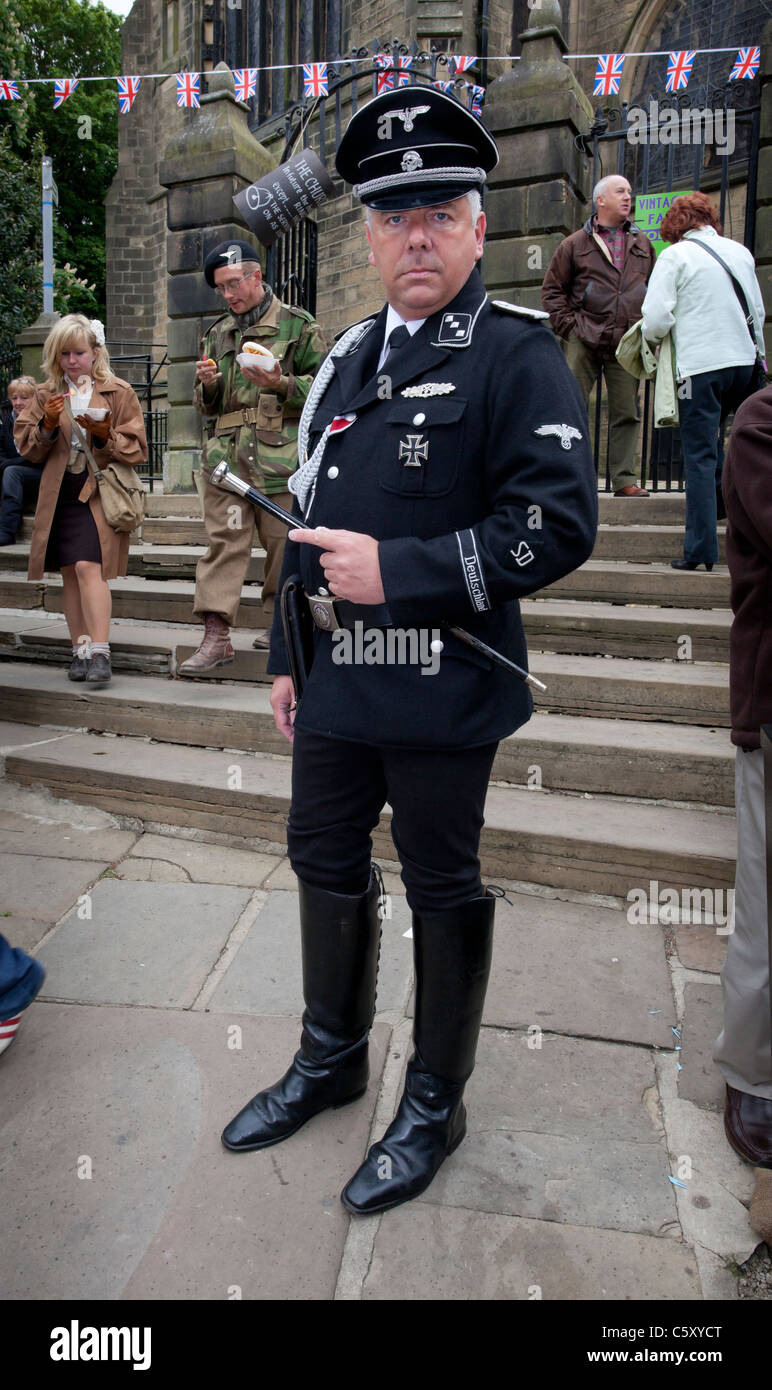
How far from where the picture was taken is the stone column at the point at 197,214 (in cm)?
920

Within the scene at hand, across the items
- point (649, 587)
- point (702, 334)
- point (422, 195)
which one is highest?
point (702, 334)

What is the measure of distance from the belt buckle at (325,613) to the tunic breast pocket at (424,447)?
9.8 inches

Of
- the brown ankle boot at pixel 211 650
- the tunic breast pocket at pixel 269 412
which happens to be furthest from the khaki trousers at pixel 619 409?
the brown ankle boot at pixel 211 650

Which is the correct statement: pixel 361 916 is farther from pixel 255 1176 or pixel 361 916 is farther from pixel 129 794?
pixel 129 794

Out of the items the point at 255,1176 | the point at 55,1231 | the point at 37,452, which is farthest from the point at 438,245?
the point at 37,452

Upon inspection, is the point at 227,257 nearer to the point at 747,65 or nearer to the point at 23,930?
the point at 23,930

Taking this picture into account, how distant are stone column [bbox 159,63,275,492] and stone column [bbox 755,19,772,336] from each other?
459 cm

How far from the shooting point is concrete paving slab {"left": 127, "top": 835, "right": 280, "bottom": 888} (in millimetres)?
3354

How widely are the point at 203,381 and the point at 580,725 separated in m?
2.59

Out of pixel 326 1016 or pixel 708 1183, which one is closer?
pixel 708 1183

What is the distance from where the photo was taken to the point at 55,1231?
1.76 m

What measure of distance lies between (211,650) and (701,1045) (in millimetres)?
3189

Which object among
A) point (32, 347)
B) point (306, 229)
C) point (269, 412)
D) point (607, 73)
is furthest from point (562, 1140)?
point (607, 73)

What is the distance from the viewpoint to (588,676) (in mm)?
4176
